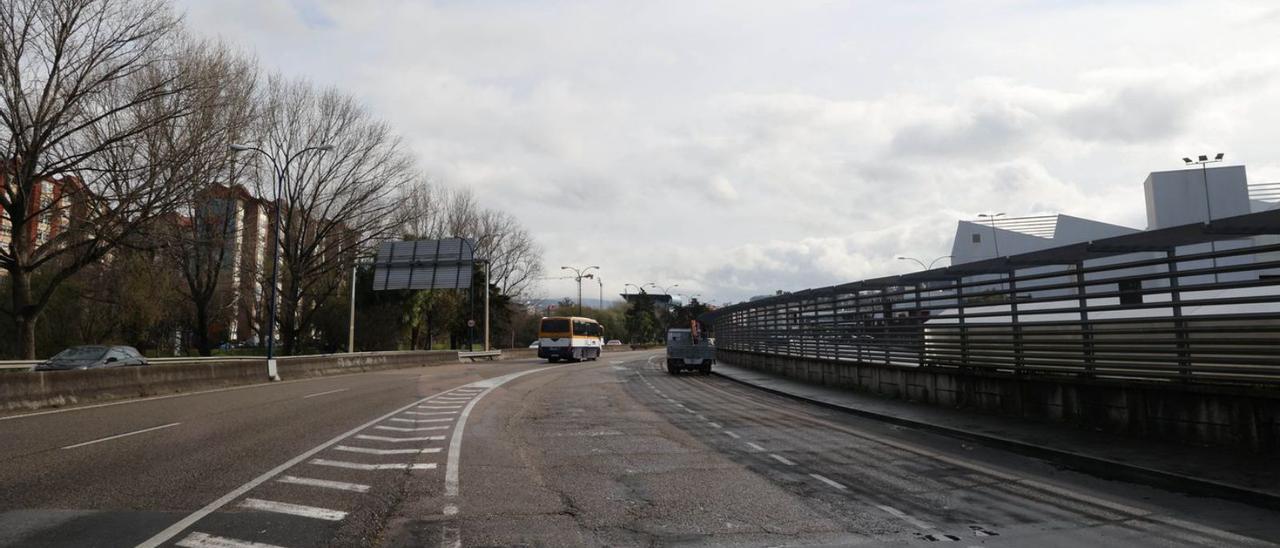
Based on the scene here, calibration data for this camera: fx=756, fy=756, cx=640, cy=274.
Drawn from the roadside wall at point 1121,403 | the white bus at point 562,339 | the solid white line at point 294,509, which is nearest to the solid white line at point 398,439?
the solid white line at point 294,509

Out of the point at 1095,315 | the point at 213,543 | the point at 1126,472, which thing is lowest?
the point at 1126,472

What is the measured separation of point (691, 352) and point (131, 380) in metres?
21.3

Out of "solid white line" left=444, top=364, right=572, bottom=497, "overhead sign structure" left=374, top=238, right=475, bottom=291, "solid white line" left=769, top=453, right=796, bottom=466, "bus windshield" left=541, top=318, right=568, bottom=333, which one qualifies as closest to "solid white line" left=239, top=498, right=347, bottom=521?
"solid white line" left=444, top=364, right=572, bottom=497

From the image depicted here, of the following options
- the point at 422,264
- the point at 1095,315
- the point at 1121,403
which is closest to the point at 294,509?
the point at 1121,403

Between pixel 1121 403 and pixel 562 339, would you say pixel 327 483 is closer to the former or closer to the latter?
pixel 1121 403

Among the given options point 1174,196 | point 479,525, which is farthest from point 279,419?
point 1174,196

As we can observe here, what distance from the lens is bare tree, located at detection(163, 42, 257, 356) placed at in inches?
1086

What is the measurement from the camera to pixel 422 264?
48031 mm

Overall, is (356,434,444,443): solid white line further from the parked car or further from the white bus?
the white bus

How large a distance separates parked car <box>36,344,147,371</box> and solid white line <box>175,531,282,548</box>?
2472cm

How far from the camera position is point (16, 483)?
301 inches

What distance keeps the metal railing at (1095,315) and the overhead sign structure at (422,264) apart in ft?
101

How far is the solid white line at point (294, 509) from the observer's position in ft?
21.0

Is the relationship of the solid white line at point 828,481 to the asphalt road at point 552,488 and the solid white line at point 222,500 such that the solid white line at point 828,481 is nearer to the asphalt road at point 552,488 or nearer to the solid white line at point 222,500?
the asphalt road at point 552,488
